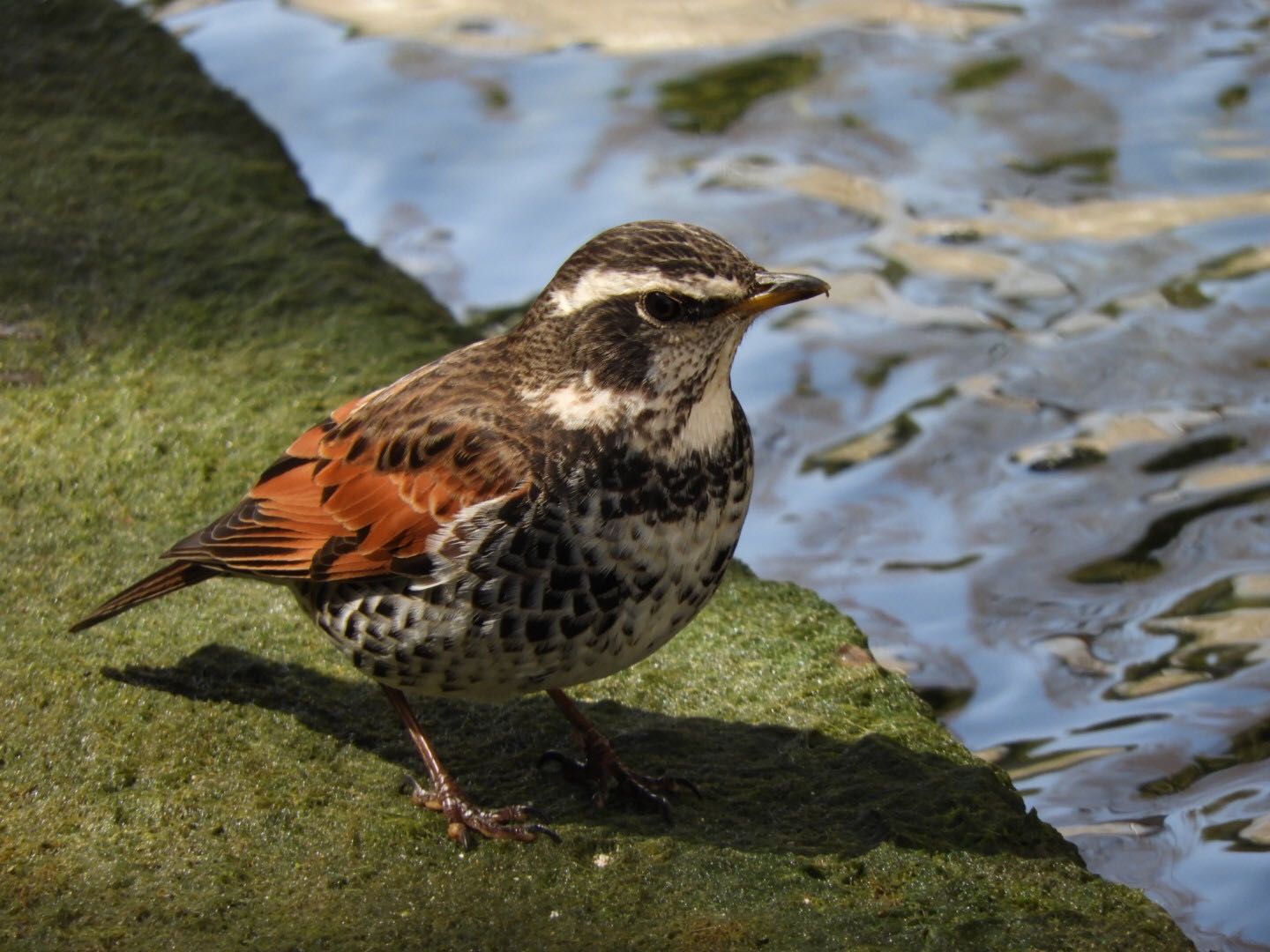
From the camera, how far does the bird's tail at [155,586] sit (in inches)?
184

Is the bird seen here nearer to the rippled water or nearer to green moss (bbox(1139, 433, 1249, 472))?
the rippled water

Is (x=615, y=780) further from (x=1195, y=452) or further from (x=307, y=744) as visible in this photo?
(x=1195, y=452)

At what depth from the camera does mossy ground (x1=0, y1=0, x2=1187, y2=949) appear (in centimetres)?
393

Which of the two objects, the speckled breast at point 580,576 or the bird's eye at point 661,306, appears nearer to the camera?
the speckled breast at point 580,576

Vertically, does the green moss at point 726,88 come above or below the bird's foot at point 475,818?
above

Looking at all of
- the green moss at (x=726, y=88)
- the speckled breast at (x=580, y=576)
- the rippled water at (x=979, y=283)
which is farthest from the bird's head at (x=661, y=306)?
the green moss at (x=726, y=88)

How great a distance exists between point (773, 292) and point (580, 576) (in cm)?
87

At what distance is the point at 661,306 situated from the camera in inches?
162

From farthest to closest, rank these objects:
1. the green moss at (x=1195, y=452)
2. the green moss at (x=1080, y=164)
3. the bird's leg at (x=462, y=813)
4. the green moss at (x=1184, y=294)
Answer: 1. the green moss at (x=1080, y=164)
2. the green moss at (x=1184, y=294)
3. the green moss at (x=1195, y=452)
4. the bird's leg at (x=462, y=813)

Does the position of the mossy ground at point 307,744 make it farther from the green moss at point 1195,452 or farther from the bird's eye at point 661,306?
the green moss at point 1195,452

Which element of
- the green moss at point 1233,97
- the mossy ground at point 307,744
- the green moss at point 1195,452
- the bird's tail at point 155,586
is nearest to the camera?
the mossy ground at point 307,744

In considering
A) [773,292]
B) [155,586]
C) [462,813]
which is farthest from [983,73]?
[462,813]

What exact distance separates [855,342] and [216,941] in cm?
491

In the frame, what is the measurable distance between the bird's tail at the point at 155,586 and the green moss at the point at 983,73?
623cm
